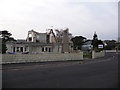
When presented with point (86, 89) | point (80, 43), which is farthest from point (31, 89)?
point (80, 43)

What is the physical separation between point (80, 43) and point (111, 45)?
27.8 metres

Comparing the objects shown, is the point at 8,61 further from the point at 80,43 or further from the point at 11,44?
the point at 80,43

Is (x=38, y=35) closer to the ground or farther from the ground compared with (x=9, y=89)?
farther from the ground

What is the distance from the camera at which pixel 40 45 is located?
35.0m

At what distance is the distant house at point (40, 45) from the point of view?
1288 inches

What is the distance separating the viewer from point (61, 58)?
2083 centimetres

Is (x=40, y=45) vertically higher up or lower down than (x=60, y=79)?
higher up

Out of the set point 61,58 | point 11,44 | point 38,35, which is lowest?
point 61,58

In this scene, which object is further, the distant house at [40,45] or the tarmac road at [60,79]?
the distant house at [40,45]

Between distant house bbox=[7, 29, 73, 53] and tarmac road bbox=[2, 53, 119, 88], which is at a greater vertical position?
distant house bbox=[7, 29, 73, 53]

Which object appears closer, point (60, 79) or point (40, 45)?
point (60, 79)

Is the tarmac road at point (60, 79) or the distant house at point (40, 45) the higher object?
the distant house at point (40, 45)

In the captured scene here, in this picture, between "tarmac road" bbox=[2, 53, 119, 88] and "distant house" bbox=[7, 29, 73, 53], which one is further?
"distant house" bbox=[7, 29, 73, 53]

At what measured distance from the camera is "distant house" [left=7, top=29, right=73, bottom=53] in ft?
107
